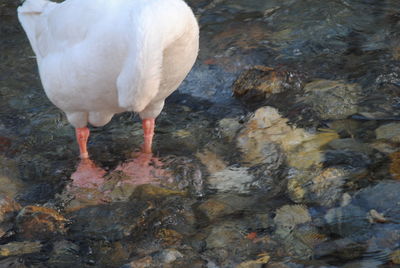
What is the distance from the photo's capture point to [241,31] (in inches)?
331

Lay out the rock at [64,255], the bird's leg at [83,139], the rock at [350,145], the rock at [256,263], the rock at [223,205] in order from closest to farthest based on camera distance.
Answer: the rock at [256,263]
the rock at [64,255]
the rock at [223,205]
the rock at [350,145]
the bird's leg at [83,139]

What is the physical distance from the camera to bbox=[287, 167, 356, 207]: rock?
5.18m

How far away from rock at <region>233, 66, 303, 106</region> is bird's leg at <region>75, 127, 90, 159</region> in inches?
67.8

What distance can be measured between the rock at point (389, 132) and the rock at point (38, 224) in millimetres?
2832

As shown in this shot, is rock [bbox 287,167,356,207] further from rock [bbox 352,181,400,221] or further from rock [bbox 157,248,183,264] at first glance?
rock [bbox 157,248,183,264]

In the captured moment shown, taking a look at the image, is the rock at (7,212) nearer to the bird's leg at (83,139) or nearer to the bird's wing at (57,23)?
the bird's leg at (83,139)

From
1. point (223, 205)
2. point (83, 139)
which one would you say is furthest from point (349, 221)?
point (83, 139)

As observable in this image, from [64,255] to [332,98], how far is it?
313 cm

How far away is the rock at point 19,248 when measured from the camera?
4.89 metres

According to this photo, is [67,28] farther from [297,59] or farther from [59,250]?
[297,59]

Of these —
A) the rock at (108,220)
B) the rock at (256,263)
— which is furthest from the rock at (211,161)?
the rock at (256,263)

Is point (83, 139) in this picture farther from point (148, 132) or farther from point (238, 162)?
point (238, 162)

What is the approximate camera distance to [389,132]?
5.84 metres

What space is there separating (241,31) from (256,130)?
246 cm
